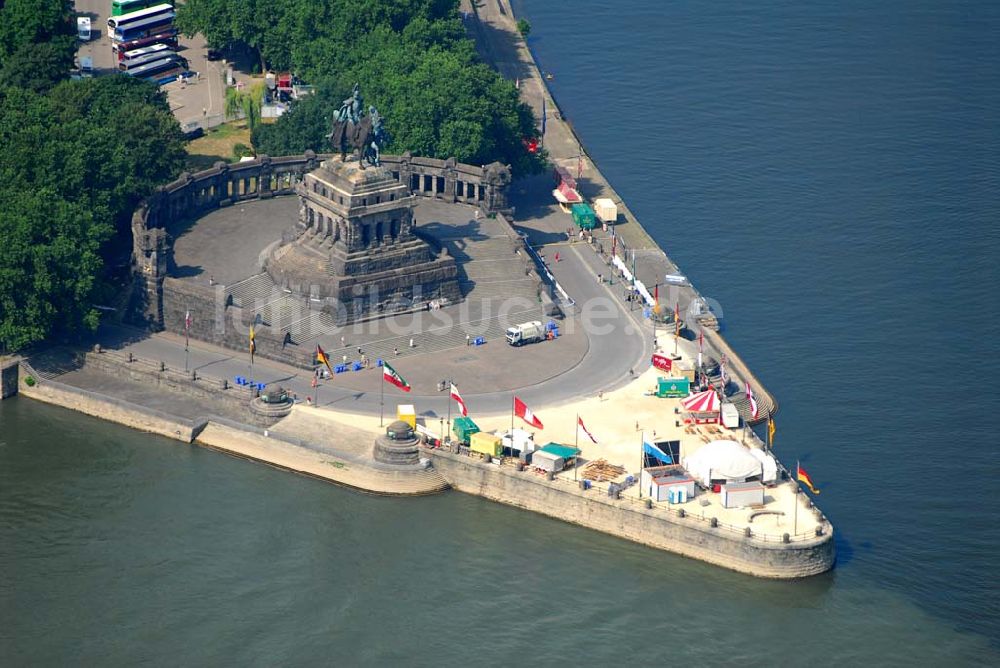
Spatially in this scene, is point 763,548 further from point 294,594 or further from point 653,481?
point 294,594

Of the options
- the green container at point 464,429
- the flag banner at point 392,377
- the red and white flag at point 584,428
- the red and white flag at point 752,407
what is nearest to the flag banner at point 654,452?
the red and white flag at point 584,428

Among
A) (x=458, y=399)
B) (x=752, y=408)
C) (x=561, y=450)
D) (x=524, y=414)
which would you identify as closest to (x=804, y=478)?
(x=752, y=408)

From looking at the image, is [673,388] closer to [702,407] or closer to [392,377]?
[702,407]

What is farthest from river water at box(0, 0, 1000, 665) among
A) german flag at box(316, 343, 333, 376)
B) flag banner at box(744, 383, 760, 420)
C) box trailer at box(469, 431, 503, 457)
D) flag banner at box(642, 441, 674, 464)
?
german flag at box(316, 343, 333, 376)

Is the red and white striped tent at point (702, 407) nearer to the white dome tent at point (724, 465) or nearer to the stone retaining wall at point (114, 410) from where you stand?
the white dome tent at point (724, 465)

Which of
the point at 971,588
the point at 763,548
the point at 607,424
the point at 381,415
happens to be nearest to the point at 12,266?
the point at 381,415

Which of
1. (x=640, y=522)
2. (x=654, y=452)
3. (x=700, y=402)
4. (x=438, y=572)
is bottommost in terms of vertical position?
(x=438, y=572)

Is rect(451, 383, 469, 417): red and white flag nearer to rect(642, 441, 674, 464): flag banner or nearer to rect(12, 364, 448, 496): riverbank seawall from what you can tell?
rect(12, 364, 448, 496): riverbank seawall
